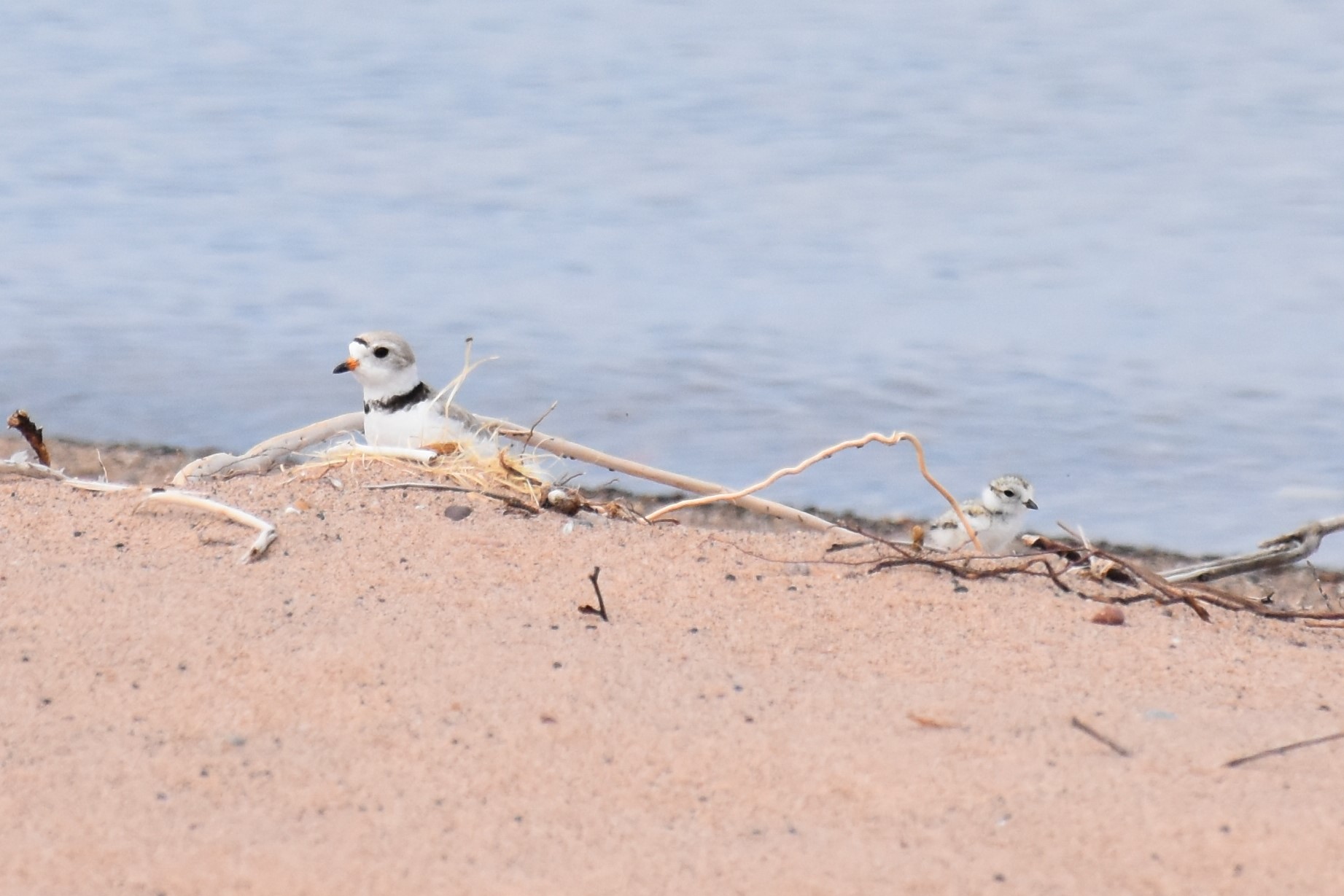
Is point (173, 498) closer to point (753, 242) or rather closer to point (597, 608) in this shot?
point (597, 608)

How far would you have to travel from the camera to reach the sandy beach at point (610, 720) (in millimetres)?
2928

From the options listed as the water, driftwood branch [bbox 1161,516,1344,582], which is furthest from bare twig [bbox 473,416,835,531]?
the water

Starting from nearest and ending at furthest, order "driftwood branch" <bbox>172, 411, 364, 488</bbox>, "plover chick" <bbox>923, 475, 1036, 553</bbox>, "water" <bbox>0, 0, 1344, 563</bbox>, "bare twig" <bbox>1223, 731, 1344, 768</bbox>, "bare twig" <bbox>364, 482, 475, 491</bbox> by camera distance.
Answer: "bare twig" <bbox>1223, 731, 1344, 768</bbox>, "bare twig" <bbox>364, 482, 475, 491</bbox>, "driftwood branch" <bbox>172, 411, 364, 488</bbox>, "plover chick" <bbox>923, 475, 1036, 553</bbox>, "water" <bbox>0, 0, 1344, 563</bbox>

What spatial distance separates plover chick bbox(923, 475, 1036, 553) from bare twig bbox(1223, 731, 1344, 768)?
255 centimetres

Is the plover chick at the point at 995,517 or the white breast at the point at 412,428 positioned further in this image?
the plover chick at the point at 995,517

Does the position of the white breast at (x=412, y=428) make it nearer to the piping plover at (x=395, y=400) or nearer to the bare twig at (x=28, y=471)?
the piping plover at (x=395, y=400)

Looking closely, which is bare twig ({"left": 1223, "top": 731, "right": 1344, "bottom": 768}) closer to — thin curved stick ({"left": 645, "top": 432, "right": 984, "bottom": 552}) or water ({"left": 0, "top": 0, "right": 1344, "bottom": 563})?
thin curved stick ({"left": 645, "top": 432, "right": 984, "bottom": 552})

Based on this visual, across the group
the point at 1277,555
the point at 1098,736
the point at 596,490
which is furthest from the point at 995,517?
the point at 1098,736

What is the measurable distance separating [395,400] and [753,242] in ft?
22.9

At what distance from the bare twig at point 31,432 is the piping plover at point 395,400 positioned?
43.0 inches

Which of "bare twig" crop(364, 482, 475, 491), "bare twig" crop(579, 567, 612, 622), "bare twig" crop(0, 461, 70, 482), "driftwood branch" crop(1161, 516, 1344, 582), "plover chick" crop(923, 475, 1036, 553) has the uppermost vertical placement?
"bare twig" crop(579, 567, 612, 622)

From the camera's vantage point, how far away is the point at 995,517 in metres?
6.18

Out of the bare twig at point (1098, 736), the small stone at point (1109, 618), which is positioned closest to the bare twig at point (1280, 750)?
the bare twig at point (1098, 736)

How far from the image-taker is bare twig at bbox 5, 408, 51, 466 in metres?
5.22
